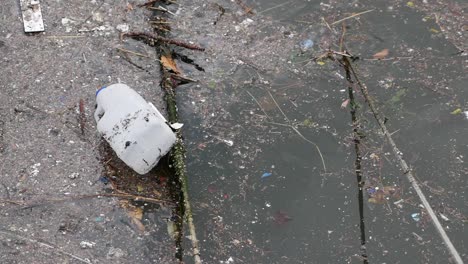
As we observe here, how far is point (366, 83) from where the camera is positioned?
4.07 meters

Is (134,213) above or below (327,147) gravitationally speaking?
below

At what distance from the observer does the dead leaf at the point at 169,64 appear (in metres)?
4.10

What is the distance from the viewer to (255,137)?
3754 mm

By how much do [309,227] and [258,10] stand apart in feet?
6.09

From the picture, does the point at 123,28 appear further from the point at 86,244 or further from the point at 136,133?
the point at 86,244

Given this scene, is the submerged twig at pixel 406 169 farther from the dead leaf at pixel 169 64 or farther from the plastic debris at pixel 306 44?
the dead leaf at pixel 169 64

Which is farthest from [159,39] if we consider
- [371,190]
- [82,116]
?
[371,190]

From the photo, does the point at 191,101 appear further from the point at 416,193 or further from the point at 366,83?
the point at 416,193

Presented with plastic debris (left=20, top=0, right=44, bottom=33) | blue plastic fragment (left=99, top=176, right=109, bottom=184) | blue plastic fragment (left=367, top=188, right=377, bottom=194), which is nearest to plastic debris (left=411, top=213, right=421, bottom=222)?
blue plastic fragment (left=367, top=188, right=377, bottom=194)

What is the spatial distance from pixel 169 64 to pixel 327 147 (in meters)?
1.20

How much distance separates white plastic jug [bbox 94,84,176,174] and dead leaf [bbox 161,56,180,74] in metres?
0.63

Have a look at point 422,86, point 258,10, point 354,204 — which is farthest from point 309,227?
point 258,10

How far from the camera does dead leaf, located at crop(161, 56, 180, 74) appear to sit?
4099 mm

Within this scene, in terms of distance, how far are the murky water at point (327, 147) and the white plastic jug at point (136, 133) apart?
0.28m
